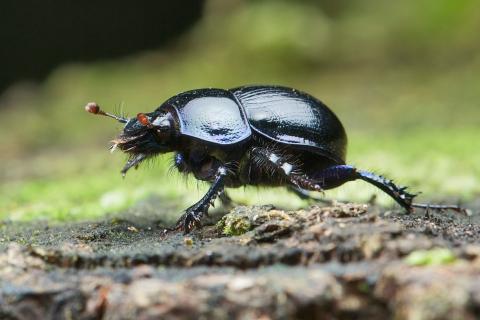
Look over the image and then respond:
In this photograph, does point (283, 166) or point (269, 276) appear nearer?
Result: point (269, 276)

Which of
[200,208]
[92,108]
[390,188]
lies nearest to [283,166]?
[200,208]

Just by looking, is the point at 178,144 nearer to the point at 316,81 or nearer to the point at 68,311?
the point at 68,311

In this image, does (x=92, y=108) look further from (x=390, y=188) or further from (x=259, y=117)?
(x=390, y=188)

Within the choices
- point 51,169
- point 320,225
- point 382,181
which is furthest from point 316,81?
point 320,225

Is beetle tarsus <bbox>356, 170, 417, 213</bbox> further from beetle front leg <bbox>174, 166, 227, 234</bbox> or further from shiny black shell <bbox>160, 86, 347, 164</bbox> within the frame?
beetle front leg <bbox>174, 166, 227, 234</bbox>

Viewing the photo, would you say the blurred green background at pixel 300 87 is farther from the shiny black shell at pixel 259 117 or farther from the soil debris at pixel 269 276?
the soil debris at pixel 269 276

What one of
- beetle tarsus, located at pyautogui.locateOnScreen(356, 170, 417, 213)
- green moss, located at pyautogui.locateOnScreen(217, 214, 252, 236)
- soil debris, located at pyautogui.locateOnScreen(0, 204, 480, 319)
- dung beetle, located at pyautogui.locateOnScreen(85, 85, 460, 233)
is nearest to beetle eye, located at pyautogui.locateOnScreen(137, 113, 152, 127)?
dung beetle, located at pyautogui.locateOnScreen(85, 85, 460, 233)
